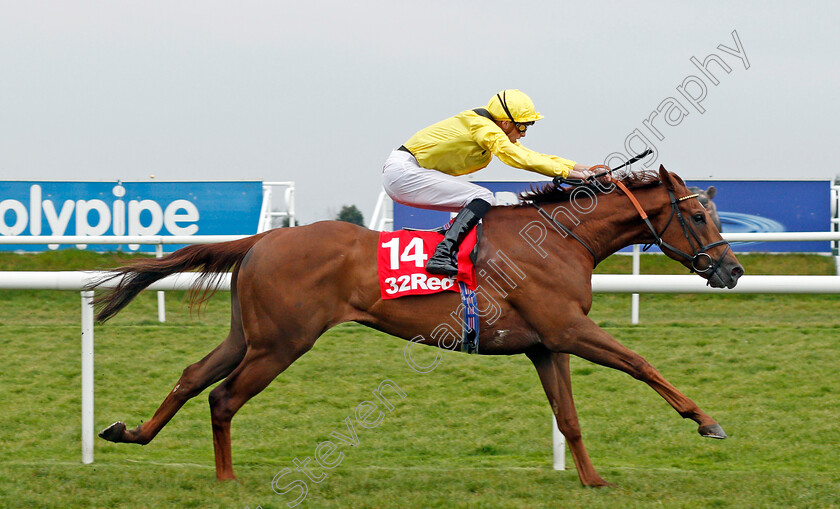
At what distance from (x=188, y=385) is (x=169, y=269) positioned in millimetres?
575

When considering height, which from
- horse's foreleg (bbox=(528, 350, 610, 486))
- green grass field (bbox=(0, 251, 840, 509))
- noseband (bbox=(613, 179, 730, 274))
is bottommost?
green grass field (bbox=(0, 251, 840, 509))

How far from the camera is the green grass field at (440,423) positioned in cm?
377

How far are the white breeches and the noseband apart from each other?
724 mm

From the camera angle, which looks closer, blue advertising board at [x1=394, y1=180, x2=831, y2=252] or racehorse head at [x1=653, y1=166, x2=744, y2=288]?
racehorse head at [x1=653, y1=166, x2=744, y2=288]

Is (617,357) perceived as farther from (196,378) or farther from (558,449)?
(196,378)

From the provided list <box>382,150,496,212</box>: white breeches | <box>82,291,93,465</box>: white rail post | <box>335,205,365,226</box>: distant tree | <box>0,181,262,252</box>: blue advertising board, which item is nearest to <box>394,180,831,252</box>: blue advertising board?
<box>335,205,365,226</box>: distant tree

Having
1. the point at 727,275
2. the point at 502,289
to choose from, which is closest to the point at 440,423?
the point at 502,289

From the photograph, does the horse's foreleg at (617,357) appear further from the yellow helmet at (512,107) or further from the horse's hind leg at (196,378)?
the horse's hind leg at (196,378)

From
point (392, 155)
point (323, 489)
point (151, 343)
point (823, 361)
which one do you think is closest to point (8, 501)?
point (323, 489)

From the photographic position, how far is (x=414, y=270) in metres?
3.96

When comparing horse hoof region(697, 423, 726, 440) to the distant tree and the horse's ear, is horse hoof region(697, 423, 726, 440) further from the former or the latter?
the distant tree

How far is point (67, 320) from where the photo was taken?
761 centimetres

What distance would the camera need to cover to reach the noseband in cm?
404

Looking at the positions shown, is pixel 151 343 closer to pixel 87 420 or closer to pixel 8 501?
pixel 87 420
